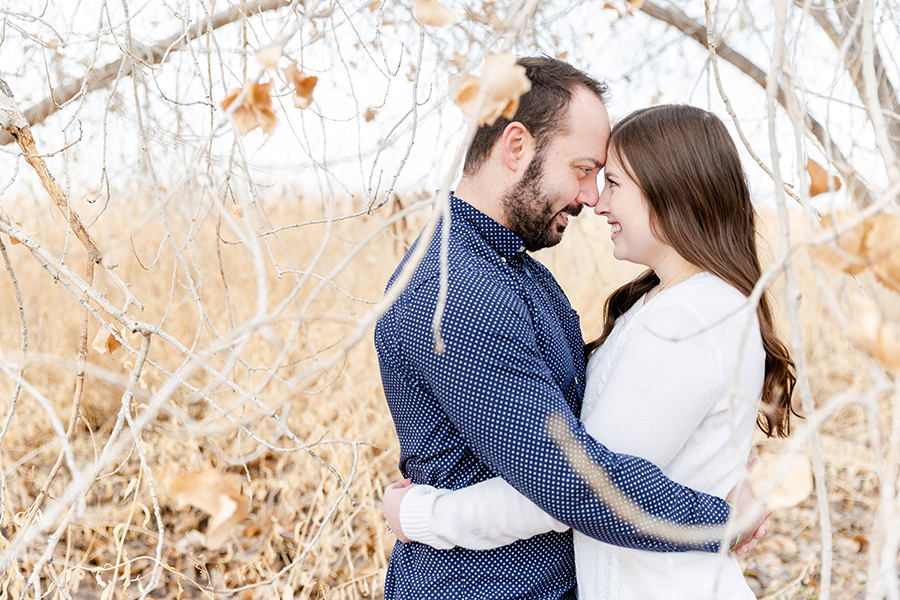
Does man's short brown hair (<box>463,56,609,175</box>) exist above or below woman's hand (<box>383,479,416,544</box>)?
above

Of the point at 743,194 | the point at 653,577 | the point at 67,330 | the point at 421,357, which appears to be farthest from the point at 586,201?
the point at 67,330

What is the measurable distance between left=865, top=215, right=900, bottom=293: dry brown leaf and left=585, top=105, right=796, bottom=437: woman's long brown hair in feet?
2.01

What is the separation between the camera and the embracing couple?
103cm

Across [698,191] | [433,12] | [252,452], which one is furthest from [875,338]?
[252,452]

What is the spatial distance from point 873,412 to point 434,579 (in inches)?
33.4

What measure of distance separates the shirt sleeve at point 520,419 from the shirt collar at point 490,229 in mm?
231

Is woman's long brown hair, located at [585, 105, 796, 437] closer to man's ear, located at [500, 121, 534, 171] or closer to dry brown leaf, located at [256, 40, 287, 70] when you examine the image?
man's ear, located at [500, 121, 534, 171]

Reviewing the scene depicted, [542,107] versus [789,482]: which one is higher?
[542,107]

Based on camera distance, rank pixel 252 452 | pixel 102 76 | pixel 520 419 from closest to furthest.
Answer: pixel 520 419 < pixel 102 76 < pixel 252 452

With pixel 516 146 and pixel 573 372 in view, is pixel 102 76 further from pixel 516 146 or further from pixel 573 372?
pixel 573 372

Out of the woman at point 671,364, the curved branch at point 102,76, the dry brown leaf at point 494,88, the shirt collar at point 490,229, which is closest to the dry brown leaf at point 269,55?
the dry brown leaf at point 494,88

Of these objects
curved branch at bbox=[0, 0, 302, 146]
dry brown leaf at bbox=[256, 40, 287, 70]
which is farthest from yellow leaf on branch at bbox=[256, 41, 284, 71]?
curved branch at bbox=[0, 0, 302, 146]

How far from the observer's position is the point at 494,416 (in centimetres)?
101

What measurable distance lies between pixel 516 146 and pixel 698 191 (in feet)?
1.17
